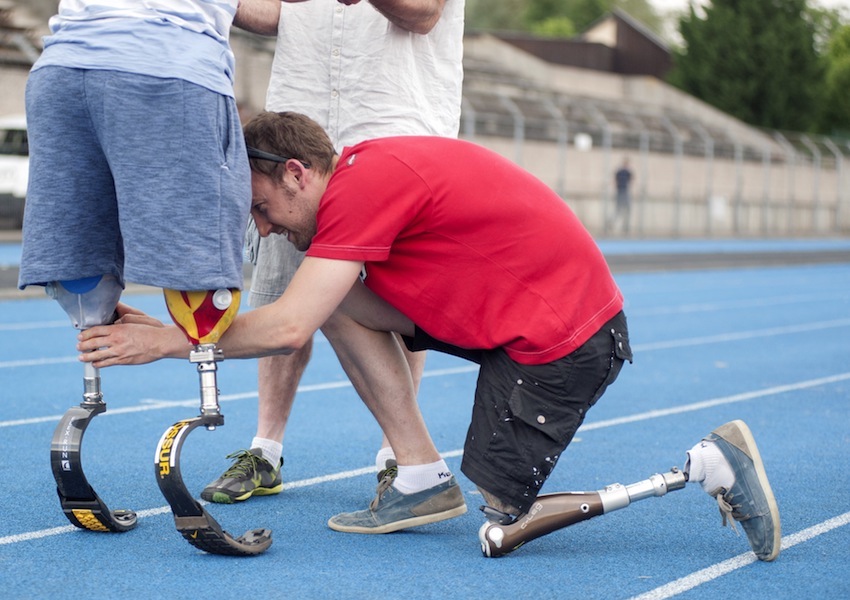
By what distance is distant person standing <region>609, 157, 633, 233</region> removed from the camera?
3020 centimetres

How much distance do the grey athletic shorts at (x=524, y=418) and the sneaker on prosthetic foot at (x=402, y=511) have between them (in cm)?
32

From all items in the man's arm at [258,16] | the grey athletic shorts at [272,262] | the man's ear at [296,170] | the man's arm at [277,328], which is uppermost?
the man's arm at [258,16]

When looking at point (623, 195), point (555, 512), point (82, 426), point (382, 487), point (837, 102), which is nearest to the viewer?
point (82, 426)

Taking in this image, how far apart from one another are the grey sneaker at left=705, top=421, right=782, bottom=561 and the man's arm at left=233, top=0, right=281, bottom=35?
7.04 feet

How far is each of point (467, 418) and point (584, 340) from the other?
2.63 metres

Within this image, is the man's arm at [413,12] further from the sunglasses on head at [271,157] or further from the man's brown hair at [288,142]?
the sunglasses on head at [271,157]

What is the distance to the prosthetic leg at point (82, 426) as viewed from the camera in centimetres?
338

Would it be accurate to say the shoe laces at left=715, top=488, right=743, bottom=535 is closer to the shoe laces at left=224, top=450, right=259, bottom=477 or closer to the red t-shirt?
the red t-shirt

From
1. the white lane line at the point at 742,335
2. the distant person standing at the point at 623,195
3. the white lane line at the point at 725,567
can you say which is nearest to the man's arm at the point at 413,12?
the white lane line at the point at 725,567

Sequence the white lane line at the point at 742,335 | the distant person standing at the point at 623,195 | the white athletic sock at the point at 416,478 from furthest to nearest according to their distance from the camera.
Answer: the distant person standing at the point at 623,195 → the white lane line at the point at 742,335 → the white athletic sock at the point at 416,478

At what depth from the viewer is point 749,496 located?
358cm

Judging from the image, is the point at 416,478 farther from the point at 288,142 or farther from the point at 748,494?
the point at 288,142

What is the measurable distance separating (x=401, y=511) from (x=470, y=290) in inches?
31.3

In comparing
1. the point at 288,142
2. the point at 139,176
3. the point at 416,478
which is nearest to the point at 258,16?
the point at 288,142
